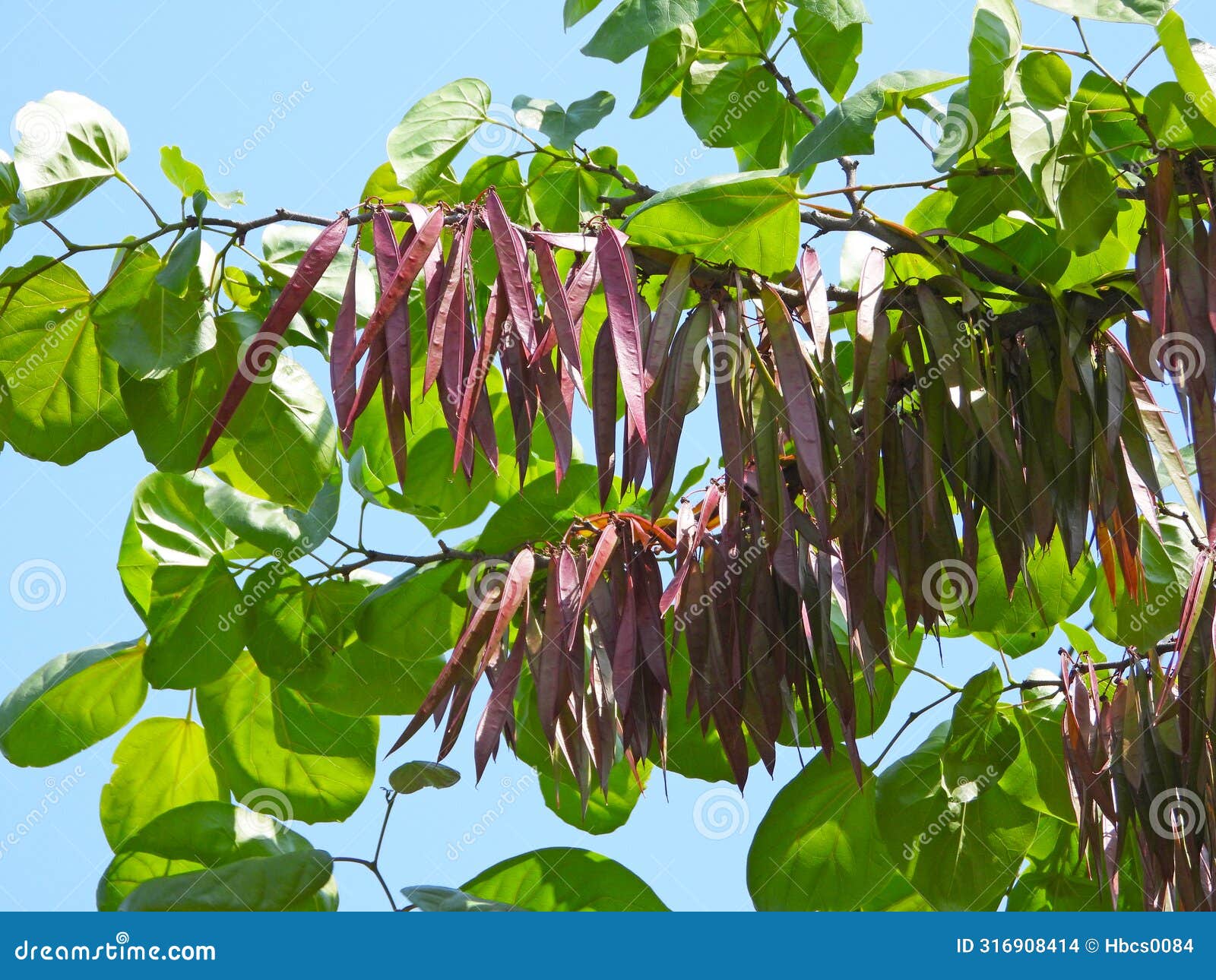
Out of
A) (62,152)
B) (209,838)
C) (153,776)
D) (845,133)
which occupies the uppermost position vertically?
(62,152)

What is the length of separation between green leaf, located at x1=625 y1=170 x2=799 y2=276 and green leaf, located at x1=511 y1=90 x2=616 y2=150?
1.17ft

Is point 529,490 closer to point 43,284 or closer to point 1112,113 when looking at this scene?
point 43,284

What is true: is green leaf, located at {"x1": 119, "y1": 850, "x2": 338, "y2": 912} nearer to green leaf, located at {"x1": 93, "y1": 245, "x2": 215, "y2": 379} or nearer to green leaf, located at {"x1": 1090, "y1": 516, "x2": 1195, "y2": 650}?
green leaf, located at {"x1": 93, "y1": 245, "x2": 215, "y2": 379}

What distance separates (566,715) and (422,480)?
521mm

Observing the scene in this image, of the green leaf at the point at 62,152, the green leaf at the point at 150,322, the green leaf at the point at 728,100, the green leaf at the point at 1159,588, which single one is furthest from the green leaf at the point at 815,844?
the green leaf at the point at 62,152

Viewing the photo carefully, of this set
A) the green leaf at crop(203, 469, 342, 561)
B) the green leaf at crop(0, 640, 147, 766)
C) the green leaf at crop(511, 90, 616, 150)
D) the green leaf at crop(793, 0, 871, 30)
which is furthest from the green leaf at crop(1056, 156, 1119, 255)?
the green leaf at crop(0, 640, 147, 766)

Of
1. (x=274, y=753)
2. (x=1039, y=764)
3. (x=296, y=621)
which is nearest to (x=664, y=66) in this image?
(x=296, y=621)

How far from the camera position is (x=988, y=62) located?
1159 mm

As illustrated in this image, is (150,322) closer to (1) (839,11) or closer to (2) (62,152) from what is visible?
(2) (62,152)

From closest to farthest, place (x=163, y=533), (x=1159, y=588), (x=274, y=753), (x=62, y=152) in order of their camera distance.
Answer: (x=62, y=152) → (x=1159, y=588) → (x=163, y=533) → (x=274, y=753)

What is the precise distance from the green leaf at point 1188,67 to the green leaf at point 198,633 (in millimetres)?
1234

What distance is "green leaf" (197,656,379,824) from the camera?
1.91 meters

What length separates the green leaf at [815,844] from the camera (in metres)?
1.69

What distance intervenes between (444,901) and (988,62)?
0.97 meters
